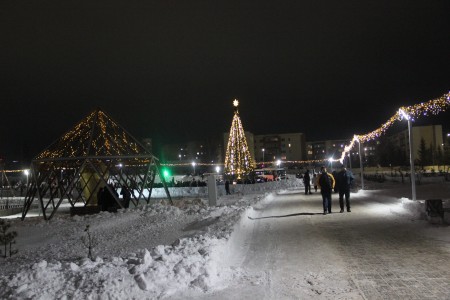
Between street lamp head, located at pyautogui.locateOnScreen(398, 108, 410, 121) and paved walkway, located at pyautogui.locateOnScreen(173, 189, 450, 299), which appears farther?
street lamp head, located at pyautogui.locateOnScreen(398, 108, 410, 121)

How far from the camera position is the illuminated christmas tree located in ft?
150

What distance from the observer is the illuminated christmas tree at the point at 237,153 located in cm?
4581

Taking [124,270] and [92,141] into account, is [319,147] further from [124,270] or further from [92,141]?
[124,270]

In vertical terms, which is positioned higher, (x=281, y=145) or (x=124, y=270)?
(x=281, y=145)

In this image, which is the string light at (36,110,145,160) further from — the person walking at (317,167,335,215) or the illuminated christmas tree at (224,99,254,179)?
the illuminated christmas tree at (224,99,254,179)

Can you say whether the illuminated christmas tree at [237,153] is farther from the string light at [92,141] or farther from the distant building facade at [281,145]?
the distant building facade at [281,145]

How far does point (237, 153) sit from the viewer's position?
47.0 meters

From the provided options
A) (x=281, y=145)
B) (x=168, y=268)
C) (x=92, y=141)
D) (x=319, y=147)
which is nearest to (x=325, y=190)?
(x=168, y=268)

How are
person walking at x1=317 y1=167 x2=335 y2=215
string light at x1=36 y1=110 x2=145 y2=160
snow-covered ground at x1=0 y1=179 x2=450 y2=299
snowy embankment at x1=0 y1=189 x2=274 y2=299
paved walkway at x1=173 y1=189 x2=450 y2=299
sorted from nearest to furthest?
1. snowy embankment at x1=0 y1=189 x2=274 y2=299
2. snow-covered ground at x1=0 y1=179 x2=450 y2=299
3. paved walkway at x1=173 y1=189 x2=450 y2=299
4. person walking at x1=317 y1=167 x2=335 y2=215
5. string light at x1=36 y1=110 x2=145 y2=160

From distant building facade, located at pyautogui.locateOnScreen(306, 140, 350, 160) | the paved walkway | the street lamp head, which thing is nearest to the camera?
the paved walkway

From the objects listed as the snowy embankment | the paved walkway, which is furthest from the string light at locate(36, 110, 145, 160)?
the paved walkway

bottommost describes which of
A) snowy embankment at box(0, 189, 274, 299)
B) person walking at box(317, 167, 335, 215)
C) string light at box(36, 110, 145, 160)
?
snowy embankment at box(0, 189, 274, 299)

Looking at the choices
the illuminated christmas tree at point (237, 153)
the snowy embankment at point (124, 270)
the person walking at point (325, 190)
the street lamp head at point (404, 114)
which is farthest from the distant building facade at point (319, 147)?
the snowy embankment at point (124, 270)

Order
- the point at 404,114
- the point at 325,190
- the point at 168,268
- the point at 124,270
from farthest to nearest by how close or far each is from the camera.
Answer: the point at 404,114
the point at 325,190
the point at 168,268
the point at 124,270
